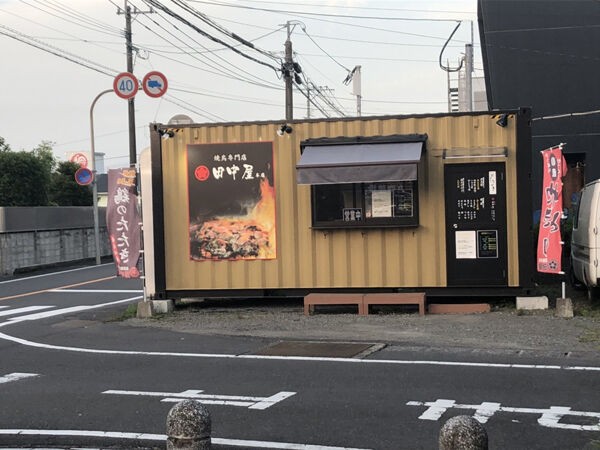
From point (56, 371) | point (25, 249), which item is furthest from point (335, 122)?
point (25, 249)

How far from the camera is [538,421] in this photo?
5910 mm

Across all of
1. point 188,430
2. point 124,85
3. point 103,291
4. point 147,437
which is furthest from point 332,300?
point 124,85

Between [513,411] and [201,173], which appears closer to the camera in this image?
[513,411]

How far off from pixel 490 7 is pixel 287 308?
1068 cm

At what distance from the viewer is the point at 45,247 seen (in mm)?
27016

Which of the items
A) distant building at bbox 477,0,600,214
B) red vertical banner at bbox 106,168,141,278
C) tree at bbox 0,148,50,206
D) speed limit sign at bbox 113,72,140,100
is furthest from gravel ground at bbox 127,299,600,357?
tree at bbox 0,148,50,206

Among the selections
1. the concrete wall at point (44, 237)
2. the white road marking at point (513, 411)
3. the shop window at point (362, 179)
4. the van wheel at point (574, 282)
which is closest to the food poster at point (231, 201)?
the shop window at point (362, 179)

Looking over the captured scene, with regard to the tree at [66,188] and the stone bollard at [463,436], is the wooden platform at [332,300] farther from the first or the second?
the tree at [66,188]

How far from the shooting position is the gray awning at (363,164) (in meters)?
12.0

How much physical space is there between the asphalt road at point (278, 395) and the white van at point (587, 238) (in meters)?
3.65

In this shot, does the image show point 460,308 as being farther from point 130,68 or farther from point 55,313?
point 130,68

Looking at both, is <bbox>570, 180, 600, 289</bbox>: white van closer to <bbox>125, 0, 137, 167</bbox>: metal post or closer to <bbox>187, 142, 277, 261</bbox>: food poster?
<bbox>187, 142, 277, 261</bbox>: food poster

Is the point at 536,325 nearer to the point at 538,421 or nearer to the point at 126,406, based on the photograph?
the point at 538,421

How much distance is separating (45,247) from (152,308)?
603 inches
